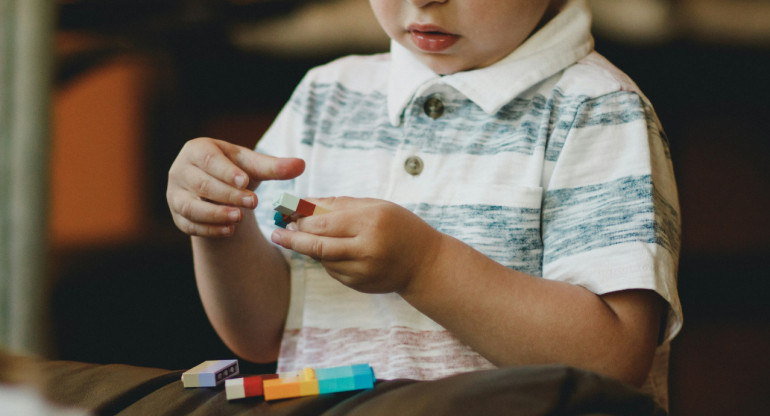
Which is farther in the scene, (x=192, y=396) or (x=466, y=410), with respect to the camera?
(x=192, y=396)

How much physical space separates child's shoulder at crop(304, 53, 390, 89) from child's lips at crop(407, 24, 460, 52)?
137 mm

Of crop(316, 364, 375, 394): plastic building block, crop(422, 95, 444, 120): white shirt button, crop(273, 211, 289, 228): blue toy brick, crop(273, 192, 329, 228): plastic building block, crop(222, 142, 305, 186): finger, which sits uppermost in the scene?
crop(422, 95, 444, 120): white shirt button

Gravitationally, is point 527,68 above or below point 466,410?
above

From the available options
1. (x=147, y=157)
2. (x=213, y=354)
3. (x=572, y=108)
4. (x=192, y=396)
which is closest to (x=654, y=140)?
(x=572, y=108)

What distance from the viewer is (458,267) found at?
1.70 ft

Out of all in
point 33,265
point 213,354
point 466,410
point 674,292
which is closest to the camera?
point 466,410

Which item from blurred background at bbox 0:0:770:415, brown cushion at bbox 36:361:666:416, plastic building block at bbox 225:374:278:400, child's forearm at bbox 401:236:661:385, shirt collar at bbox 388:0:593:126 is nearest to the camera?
brown cushion at bbox 36:361:666:416

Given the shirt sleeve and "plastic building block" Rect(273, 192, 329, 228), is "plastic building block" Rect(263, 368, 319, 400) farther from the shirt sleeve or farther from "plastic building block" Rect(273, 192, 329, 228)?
the shirt sleeve

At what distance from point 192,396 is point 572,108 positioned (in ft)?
1.26

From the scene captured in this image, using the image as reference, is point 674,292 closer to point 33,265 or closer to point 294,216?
point 294,216

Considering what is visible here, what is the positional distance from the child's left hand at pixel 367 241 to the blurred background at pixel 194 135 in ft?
1.50

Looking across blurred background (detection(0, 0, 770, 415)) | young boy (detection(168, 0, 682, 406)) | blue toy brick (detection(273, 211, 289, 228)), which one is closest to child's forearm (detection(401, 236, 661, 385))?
young boy (detection(168, 0, 682, 406))

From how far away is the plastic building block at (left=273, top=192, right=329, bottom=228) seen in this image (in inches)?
19.1

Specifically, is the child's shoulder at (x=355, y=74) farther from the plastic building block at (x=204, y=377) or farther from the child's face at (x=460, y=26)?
the plastic building block at (x=204, y=377)
